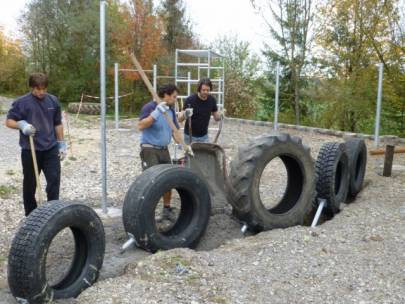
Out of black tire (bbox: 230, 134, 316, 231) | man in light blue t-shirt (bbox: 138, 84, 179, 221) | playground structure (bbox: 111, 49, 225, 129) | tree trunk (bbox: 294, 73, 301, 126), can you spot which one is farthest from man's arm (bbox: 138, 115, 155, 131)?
tree trunk (bbox: 294, 73, 301, 126)

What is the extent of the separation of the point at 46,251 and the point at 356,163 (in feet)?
14.7

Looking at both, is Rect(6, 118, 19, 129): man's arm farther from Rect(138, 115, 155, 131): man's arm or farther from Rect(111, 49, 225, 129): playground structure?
Rect(111, 49, 225, 129): playground structure

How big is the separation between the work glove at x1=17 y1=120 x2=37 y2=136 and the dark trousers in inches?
11.0

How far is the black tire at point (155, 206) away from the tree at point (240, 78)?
558 inches

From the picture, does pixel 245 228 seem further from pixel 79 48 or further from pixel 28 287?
pixel 79 48

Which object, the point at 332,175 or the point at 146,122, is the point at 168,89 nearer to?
the point at 146,122

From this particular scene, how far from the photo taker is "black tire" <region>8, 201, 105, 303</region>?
304 cm

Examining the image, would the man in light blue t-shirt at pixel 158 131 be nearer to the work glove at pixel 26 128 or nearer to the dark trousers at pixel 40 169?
the dark trousers at pixel 40 169

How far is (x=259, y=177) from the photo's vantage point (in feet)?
15.3

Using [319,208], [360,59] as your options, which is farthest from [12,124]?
[360,59]

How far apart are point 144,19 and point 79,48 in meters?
5.88

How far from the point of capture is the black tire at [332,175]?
17.4 ft

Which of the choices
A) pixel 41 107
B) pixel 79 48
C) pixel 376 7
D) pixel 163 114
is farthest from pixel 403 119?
pixel 79 48

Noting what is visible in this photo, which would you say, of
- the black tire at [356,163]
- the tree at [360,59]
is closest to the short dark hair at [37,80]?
the black tire at [356,163]
